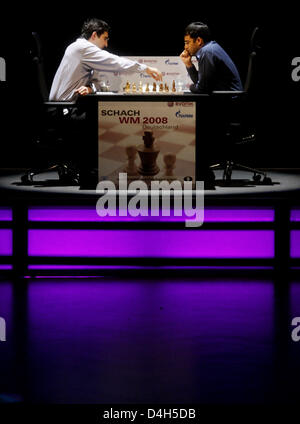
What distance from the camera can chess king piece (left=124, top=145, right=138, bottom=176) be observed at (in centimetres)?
482

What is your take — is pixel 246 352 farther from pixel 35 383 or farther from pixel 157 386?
pixel 35 383

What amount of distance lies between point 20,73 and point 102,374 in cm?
518

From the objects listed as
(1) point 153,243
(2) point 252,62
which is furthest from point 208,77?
(1) point 153,243

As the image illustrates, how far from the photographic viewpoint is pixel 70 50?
18.2 feet

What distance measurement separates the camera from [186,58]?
587 centimetres

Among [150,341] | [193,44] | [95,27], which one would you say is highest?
A: [95,27]

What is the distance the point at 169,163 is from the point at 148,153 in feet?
0.52

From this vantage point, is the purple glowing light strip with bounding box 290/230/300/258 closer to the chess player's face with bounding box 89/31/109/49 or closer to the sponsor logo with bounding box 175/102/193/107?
the sponsor logo with bounding box 175/102/193/107

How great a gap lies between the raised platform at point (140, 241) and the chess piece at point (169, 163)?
78cm

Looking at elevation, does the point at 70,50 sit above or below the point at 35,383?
above

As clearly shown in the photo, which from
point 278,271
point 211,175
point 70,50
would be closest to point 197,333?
point 278,271

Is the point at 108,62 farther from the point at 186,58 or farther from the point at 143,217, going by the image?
the point at 143,217

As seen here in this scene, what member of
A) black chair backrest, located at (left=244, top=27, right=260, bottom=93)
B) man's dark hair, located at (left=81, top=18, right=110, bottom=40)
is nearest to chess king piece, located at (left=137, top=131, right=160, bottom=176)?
black chair backrest, located at (left=244, top=27, right=260, bottom=93)

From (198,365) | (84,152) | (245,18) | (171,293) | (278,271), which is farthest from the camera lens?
(245,18)
